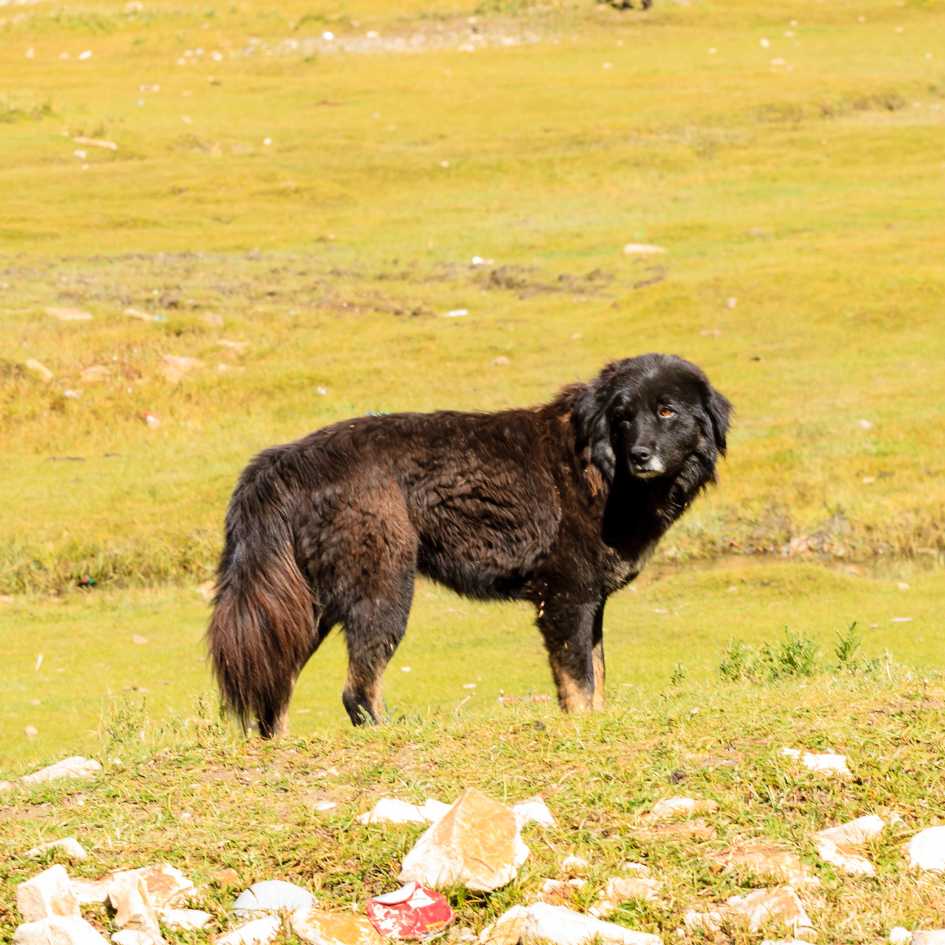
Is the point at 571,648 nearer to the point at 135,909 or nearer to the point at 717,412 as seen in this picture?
the point at 717,412

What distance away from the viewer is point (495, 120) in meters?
43.4

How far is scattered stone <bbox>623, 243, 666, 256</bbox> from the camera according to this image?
94.0 feet

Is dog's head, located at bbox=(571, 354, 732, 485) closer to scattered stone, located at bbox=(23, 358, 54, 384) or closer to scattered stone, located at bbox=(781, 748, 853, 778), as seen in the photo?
scattered stone, located at bbox=(781, 748, 853, 778)

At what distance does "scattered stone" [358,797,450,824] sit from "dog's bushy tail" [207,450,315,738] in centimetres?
230

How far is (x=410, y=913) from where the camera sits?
5375mm

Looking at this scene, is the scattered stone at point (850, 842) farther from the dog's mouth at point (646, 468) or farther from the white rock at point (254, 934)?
the dog's mouth at point (646, 468)

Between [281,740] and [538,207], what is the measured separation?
27.7 metres

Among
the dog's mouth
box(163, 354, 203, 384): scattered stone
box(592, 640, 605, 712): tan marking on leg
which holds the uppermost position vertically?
the dog's mouth

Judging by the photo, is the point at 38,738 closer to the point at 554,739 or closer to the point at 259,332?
the point at 554,739

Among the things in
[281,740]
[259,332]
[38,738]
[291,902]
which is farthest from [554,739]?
[259,332]

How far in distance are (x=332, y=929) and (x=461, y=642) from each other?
7.83m

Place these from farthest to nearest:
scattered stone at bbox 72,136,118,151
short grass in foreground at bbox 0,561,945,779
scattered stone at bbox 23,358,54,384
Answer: scattered stone at bbox 72,136,118,151
scattered stone at bbox 23,358,54,384
short grass in foreground at bbox 0,561,945,779

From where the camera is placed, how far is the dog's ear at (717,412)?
9.31m

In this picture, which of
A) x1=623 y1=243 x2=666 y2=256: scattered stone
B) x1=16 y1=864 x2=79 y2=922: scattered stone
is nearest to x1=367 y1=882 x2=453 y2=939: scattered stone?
x1=16 y1=864 x2=79 y2=922: scattered stone
